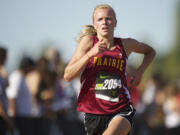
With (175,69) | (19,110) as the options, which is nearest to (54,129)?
(19,110)

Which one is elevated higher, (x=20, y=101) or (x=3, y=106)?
(x=3, y=106)

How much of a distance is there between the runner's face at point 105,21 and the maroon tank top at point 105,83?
0.56ft

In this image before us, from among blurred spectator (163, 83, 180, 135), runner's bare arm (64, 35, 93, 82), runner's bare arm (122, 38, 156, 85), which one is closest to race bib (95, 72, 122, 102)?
runner's bare arm (64, 35, 93, 82)

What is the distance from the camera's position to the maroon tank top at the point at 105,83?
21.1 ft

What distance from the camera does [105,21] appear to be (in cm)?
641

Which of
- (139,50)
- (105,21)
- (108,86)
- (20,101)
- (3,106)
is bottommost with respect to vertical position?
(20,101)

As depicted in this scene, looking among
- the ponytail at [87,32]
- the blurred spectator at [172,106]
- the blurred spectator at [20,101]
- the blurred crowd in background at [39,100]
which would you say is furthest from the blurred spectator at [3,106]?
the blurred spectator at [172,106]

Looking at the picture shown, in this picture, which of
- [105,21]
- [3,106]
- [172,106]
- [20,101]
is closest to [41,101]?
[20,101]

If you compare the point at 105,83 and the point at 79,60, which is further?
the point at 105,83

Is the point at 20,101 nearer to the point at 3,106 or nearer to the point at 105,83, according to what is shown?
the point at 3,106

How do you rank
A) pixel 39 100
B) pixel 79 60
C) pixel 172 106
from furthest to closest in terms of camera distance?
pixel 172 106
pixel 39 100
pixel 79 60

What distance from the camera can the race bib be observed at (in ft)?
21.1

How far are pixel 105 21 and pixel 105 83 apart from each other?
2.54 ft

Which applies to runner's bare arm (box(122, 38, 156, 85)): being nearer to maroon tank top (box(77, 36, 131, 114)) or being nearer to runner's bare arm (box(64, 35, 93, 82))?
maroon tank top (box(77, 36, 131, 114))
